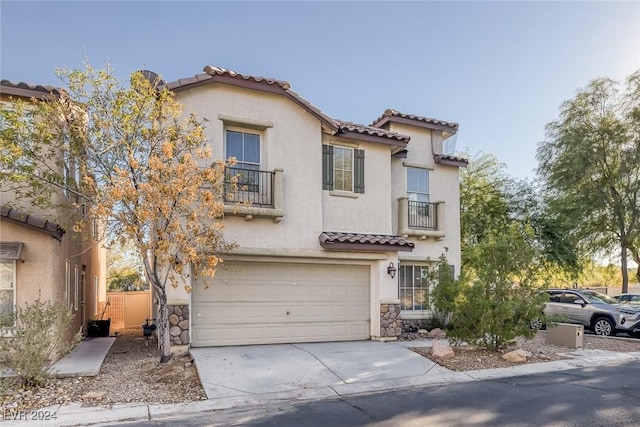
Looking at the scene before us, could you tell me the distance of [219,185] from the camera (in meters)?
9.89

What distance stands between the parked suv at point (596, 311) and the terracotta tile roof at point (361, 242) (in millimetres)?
6061

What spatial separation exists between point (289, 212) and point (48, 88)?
622cm

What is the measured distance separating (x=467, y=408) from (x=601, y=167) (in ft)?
65.8

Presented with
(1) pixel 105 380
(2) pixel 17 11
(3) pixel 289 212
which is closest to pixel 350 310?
(3) pixel 289 212

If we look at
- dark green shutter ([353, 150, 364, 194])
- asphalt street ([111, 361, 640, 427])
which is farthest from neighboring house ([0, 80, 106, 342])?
dark green shutter ([353, 150, 364, 194])

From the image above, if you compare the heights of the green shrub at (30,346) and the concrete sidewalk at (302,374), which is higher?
the green shrub at (30,346)

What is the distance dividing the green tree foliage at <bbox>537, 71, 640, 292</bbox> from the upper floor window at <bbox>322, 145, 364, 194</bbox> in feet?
44.3

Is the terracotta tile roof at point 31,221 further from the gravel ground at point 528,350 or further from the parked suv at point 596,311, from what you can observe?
the parked suv at point 596,311

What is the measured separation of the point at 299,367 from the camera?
32.8 ft

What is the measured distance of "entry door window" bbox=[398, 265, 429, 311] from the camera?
16.3m

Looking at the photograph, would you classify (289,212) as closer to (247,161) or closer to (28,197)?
(247,161)

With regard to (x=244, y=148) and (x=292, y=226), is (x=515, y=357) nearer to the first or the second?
(x=292, y=226)

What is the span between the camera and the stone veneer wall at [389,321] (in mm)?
13500

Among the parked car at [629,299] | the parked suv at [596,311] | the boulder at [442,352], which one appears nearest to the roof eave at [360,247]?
the boulder at [442,352]
